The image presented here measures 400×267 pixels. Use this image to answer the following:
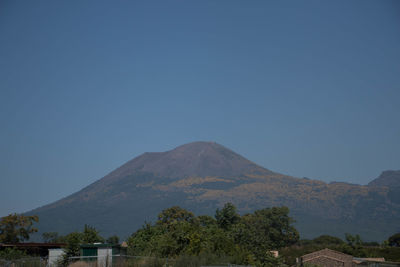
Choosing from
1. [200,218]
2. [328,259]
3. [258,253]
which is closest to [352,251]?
[328,259]

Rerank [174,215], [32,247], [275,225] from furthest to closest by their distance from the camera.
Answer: [275,225] → [174,215] → [32,247]

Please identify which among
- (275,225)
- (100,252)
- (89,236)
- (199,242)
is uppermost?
(275,225)

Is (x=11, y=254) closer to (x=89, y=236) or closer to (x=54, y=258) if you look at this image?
(x=54, y=258)

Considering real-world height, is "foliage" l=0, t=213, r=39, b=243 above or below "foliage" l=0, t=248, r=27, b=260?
above

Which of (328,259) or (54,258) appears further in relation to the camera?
(328,259)

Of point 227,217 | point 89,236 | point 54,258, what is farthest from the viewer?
point 227,217

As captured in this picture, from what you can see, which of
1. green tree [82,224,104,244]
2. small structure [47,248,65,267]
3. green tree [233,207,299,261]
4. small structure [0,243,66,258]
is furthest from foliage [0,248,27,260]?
green tree [233,207,299,261]

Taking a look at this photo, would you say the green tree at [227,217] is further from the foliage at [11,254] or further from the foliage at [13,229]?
the foliage at [11,254]

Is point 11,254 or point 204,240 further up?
point 204,240

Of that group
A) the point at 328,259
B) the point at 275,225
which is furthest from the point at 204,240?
the point at 275,225

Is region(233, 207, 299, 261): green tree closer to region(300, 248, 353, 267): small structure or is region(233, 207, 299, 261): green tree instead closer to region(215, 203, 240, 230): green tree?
region(215, 203, 240, 230): green tree

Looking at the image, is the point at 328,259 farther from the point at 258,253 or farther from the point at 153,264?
the point at 153,264

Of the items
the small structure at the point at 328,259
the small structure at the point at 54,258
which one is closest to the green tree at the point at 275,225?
the small structure at the point at 328,259

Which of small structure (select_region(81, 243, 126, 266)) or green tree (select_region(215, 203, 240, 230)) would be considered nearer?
small structure (select_region(81, 243, 126, 266))
